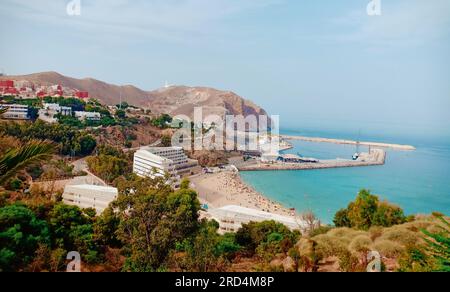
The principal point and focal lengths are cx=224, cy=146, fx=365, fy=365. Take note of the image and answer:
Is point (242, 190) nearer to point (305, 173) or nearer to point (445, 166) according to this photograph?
point (305, 173)

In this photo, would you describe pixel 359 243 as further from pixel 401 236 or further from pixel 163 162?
pixel 163 162

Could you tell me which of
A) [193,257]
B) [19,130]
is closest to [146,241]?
[193,257]

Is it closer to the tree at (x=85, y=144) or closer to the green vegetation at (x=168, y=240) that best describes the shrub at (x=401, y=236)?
the green vegetation at (x=168, y=240)

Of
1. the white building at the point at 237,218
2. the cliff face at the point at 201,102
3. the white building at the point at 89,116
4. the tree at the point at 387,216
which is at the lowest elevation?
the white building at the point at 237,218

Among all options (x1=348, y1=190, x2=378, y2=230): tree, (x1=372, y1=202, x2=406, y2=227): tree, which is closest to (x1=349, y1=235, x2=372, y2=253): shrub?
(x1=372, y1=202, x2=406, y2=227): tree

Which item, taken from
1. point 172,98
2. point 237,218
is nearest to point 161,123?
point 237,218

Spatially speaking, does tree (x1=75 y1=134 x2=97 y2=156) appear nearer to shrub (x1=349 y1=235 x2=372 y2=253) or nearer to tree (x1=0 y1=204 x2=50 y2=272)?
tree (x1=0 y1=204 x2=50 y2=272)

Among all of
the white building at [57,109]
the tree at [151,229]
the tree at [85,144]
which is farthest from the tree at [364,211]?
the white building at [57,109]
